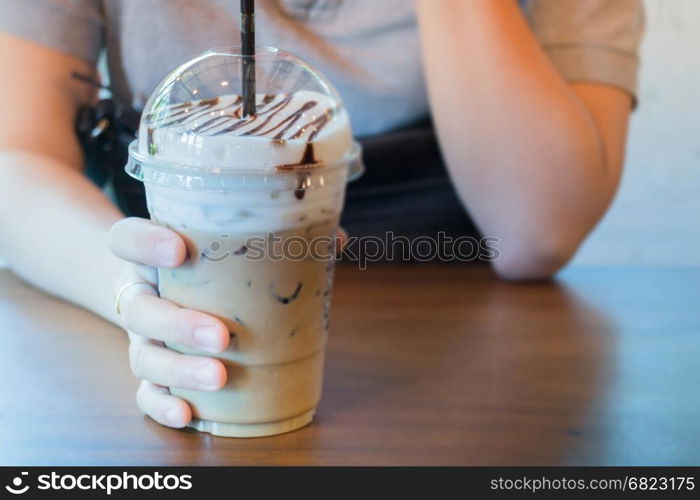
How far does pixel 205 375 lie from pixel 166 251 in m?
0.12

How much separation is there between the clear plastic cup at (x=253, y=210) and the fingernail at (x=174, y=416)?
18mm

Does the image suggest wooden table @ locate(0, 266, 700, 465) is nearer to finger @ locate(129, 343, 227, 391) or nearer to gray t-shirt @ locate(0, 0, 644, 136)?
finger @ locate(129, 343, 227, 391)

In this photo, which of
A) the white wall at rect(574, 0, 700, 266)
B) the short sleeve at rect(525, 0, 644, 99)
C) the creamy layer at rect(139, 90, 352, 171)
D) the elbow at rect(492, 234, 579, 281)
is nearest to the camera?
the creamy layer at rect(139, 90, 352, 171)

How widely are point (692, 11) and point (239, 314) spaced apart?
9.52 feet

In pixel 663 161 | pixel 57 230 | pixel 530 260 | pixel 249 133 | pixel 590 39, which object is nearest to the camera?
pixel 249 133

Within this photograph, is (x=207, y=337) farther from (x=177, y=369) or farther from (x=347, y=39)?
(x=347, y=39)

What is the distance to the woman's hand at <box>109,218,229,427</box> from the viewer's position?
2.38ft

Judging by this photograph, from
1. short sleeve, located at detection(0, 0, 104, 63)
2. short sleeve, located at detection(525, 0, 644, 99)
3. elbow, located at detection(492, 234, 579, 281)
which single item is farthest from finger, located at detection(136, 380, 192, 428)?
short sleeve, located at detection(525, 0, 644, 99)

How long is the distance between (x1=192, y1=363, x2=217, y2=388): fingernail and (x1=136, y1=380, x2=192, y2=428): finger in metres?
0.04

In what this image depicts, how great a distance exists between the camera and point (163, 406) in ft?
2.52

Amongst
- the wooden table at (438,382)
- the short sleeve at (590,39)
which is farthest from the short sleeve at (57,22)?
the short sleeve at (590,39)

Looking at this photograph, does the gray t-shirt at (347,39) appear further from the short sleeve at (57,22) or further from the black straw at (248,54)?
the black straw at (248,54)

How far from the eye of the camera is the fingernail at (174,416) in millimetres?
757

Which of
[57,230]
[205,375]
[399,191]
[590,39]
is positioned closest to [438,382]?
[205,375]
